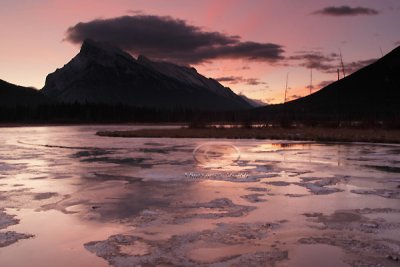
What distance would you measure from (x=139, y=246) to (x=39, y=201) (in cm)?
547

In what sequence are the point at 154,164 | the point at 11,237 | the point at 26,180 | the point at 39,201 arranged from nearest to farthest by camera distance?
the point at 11,237 → the point at 39,201 → the point at 26,180 → the point at 154,164

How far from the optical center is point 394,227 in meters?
9.19

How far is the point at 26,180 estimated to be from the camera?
16406 mm

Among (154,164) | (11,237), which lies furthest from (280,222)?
(154,164)

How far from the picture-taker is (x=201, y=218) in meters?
10.1

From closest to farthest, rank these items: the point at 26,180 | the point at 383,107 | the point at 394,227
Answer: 1. the point at 394,227
2. the point at 26,180
3. the point at 383,107

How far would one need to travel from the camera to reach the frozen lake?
7441 millimetres

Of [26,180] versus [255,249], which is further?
[26,180]

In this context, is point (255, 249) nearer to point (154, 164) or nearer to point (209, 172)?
point (209, 172)

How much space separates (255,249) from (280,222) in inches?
83.3

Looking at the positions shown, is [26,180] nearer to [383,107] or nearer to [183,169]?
[183,169]

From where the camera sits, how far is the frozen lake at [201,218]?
7441mm

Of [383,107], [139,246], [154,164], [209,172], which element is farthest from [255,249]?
[383,107]

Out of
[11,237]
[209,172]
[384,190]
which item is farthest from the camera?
[209,172]
